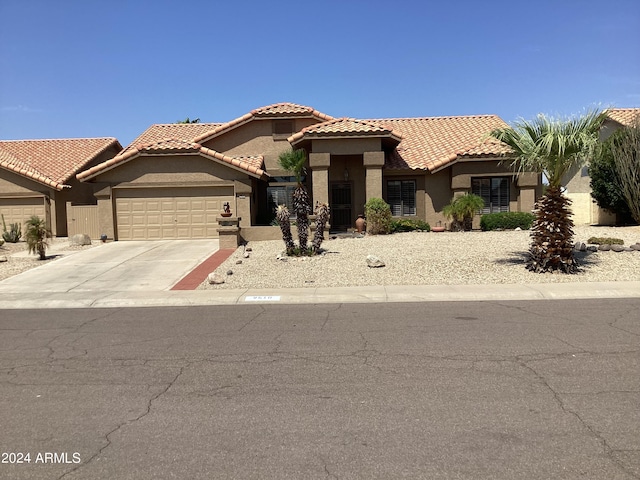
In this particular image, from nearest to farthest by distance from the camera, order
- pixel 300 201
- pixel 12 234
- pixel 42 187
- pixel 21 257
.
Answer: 1. pixel 300 201
2. pixel 21 257
3. pixel 12 234
4. pixel 42 187

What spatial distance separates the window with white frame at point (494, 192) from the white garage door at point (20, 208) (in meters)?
20.9

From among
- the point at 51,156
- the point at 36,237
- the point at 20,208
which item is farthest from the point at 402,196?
the point at 51,156

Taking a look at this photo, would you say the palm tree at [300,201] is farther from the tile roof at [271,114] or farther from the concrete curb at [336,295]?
the tile roof at [271,114]

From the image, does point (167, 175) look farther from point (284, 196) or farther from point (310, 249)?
point (310, 249)

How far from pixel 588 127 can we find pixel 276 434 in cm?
1141

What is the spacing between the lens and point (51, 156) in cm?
3002

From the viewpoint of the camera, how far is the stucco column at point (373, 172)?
22.9 m

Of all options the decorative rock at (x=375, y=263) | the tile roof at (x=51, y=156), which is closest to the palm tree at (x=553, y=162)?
the decorative rock at (x=375, y=263)

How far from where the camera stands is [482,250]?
16688mm

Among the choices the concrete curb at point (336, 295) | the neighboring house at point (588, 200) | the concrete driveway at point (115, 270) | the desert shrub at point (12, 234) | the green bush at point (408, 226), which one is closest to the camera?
the concrete curb at point (336, 295)

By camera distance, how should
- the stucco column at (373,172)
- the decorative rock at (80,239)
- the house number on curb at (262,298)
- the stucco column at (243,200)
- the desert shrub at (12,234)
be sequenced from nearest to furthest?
the house number on curb at (262,298) → the decorative rock at (80,239) → the stucco column at (243,200) → the stucco column at (373,172) → the desert shrub at (12,234)

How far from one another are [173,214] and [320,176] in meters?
6.56

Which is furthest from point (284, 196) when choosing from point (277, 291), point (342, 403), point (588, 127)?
point (342, 403)

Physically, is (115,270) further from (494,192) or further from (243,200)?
(494,192)
